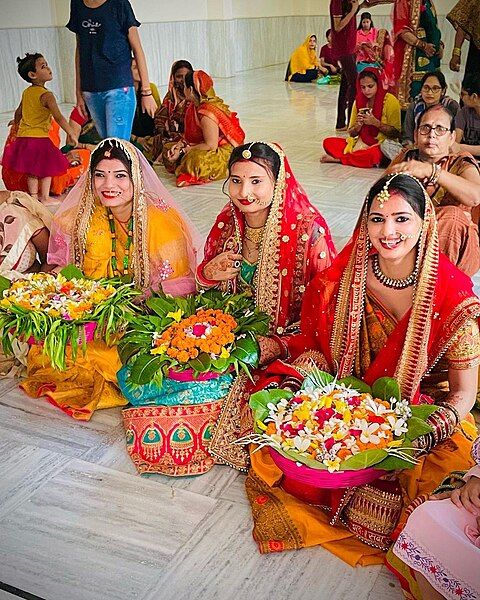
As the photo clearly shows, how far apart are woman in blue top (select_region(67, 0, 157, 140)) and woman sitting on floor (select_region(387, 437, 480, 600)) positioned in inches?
125

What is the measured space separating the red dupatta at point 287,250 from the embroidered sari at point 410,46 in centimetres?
387

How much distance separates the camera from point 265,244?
264 centimetres

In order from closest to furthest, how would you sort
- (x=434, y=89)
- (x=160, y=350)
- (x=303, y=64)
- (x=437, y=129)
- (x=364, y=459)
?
(x=364, y=459), (x=160, y=350), (x=437, y=129), (x=434, y=89), (x=303, y=64)

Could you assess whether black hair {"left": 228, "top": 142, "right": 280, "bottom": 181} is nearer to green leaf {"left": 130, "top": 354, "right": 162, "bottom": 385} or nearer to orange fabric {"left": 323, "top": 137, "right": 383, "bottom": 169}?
green leaf {"left": 130, "top": 354, "right": 162, "bottom": 385}

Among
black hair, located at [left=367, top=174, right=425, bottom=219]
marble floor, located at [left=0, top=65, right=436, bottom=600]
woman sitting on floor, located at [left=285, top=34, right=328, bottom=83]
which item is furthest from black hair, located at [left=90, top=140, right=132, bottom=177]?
woman sitting on floor, located at [left=285, top=34, right=328, bottom=83]

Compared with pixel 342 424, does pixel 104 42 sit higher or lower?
higher

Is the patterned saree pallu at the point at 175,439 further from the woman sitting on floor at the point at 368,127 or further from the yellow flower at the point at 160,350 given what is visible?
the woman sitting on floor at the point at 368,127

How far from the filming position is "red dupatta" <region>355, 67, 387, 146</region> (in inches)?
245

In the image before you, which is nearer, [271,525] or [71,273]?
[271,525]

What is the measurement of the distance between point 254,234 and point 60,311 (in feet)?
2.60

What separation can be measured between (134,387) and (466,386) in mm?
1125

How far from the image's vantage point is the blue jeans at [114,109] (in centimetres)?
421

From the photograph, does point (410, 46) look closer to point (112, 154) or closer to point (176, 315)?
point (112, 154)

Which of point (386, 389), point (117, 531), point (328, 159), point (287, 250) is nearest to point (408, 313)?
point (386, 389)
